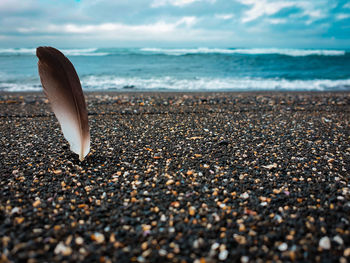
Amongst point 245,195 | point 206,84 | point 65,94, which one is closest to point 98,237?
point 245,195

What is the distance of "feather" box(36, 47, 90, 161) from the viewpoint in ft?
9.04

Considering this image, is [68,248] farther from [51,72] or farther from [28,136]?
[28,136]

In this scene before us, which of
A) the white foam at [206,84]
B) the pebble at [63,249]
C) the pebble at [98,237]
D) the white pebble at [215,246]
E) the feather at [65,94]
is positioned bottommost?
the white pebble at [215,246]

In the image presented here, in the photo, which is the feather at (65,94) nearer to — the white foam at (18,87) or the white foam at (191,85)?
the white foam at (191,85)

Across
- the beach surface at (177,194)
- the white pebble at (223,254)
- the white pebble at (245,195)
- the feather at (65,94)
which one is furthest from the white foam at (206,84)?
the white pebble at (223,254)

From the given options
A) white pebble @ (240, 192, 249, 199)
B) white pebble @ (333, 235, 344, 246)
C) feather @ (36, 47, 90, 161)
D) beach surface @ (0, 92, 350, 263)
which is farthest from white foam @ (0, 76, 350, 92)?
white pebble @ (333, 235, 344, 246)

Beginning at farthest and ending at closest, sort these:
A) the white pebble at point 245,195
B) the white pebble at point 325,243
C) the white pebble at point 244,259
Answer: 1. the white pebble at point 245,195
2. the white pebble at point 325,243
3. the white pebble at point 244,259

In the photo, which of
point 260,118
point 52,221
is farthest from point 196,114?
point 52,221

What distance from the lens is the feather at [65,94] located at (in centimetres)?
276

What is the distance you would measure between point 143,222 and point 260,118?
15.3ft

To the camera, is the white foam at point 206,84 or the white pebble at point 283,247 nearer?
the white pebble at point 283,247

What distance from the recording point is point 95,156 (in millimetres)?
3574

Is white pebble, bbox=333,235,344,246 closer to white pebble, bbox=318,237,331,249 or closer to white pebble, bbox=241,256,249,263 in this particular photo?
white pebble, bbox=318,237,331,249

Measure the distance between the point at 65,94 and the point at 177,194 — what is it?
200cm
